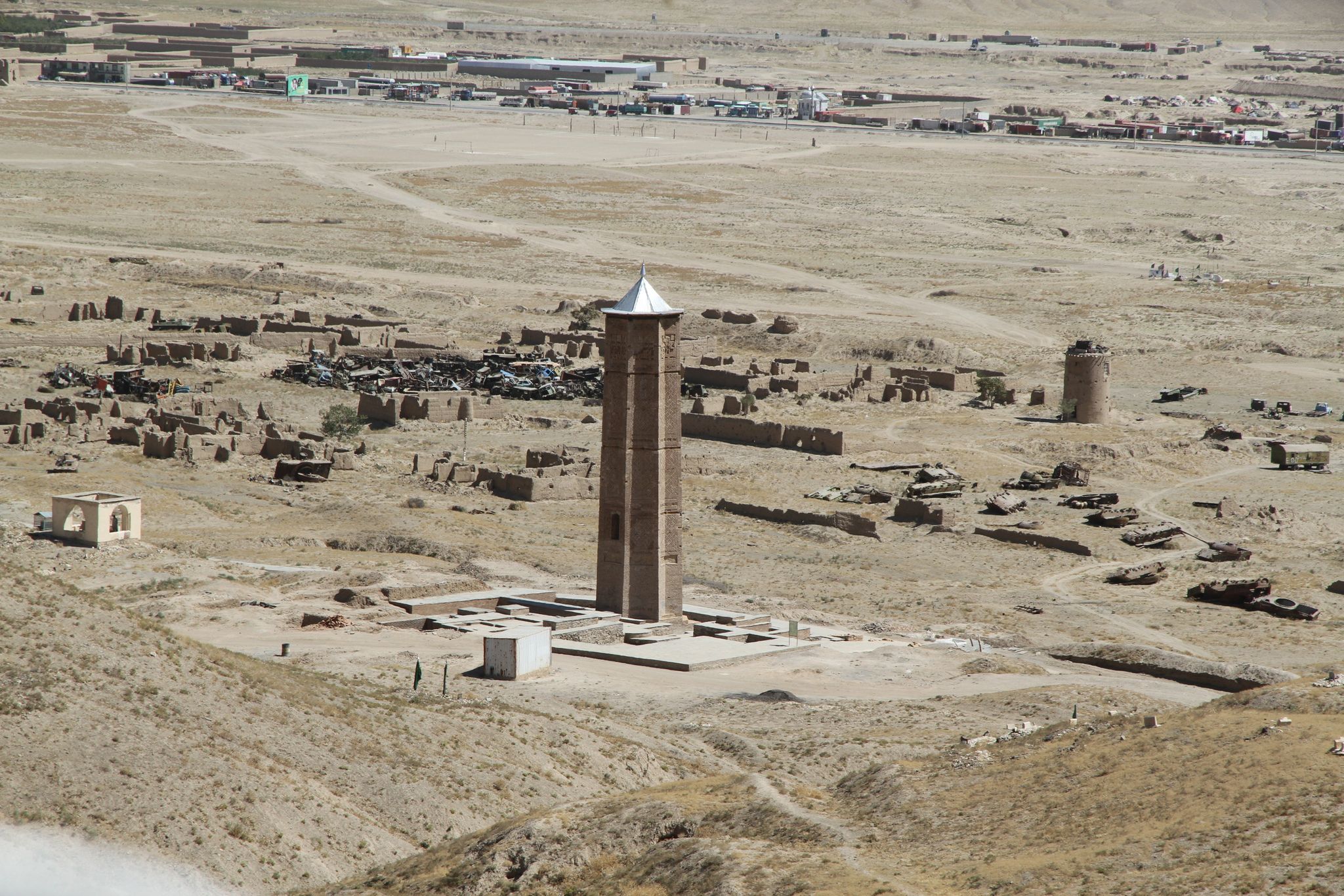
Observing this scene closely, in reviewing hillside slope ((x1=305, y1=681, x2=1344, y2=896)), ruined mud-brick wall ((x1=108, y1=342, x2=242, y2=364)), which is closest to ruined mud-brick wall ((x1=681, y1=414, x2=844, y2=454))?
ruined mud-brick wall ((x1=108, y1=342, x2=242, y2=364))

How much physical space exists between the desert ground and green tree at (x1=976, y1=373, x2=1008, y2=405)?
0.95 m

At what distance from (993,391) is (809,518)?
691 inches

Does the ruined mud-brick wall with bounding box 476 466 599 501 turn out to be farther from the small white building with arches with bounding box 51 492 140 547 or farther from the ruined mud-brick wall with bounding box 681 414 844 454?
the small white building with arches with bounding box 51 492 140 547

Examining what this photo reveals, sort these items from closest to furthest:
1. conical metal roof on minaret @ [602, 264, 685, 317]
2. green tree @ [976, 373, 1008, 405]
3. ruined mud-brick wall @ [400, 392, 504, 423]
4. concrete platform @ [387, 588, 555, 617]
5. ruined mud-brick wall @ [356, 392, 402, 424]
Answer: conical metal roof on minaret @ [602, 264, 685, 317], concrete platform @ [387, 588, 555, 617], ruined mud-brick wall @ [356, 392, 402, 424], ruined mud-brick wall @ [400, 392, 504, 423], green tree @ [976, 373, 1008, 405]

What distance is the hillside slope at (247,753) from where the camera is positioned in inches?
828

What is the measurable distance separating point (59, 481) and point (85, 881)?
23674mm

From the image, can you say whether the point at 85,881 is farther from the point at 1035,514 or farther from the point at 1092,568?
the point at 1035,514

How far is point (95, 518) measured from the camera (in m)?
35.8

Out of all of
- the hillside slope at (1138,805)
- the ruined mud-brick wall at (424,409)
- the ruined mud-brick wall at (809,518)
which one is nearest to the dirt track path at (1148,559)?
the ruined mud-brick wall at (809,518)

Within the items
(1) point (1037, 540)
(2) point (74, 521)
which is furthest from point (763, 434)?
(2) point (74, 521)

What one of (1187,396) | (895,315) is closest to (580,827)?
(1187,396)

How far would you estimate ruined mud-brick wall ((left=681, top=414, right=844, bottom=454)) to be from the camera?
51375mm

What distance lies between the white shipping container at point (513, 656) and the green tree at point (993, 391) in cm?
3223

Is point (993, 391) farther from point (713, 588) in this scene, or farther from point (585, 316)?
point (713, 588)
